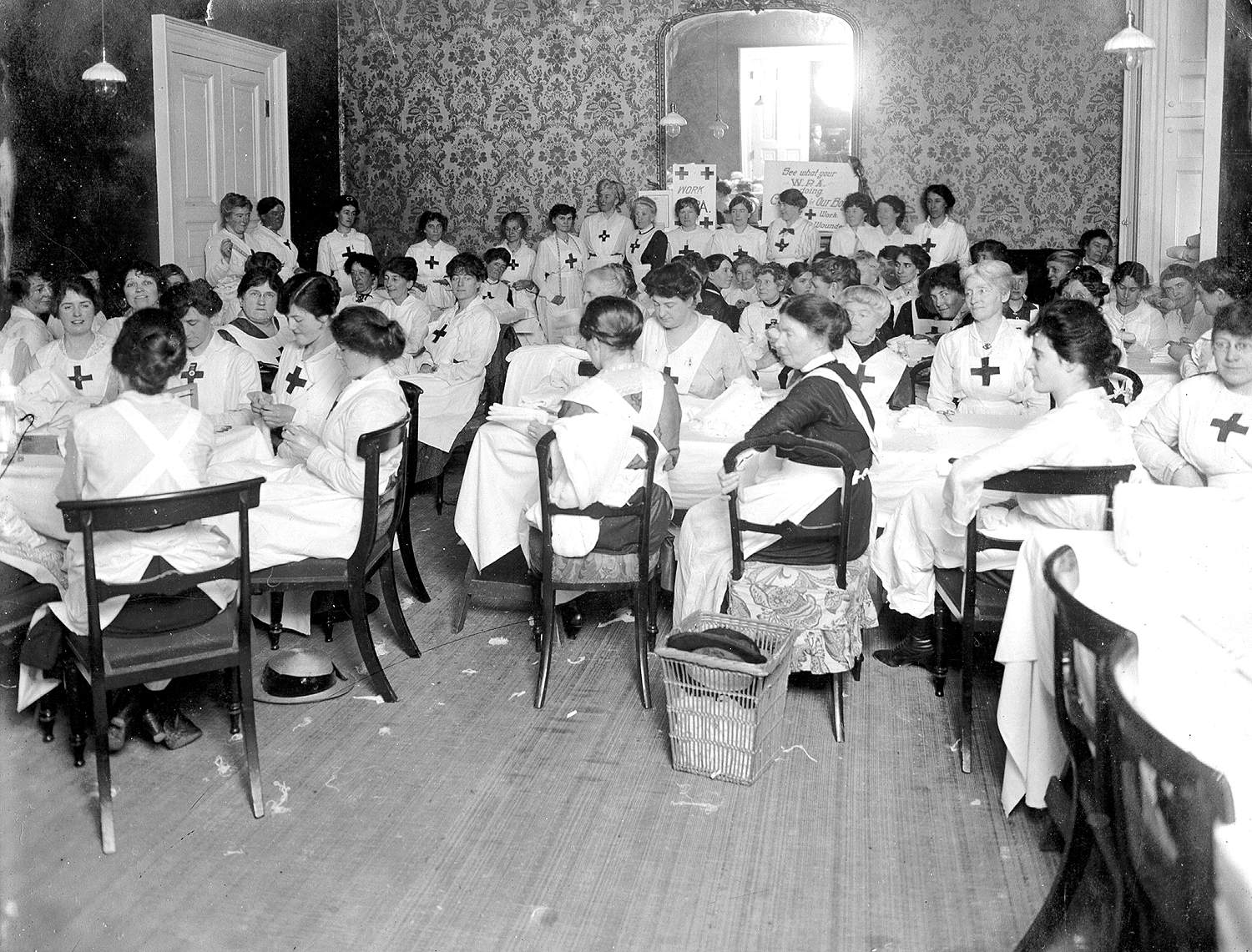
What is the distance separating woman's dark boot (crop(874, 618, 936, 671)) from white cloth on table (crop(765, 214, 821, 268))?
5.89m

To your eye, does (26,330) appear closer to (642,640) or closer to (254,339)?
(254,339)

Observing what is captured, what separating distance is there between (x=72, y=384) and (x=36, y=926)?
2770mm

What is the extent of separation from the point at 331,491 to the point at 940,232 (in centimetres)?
689

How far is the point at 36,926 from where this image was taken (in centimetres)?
240

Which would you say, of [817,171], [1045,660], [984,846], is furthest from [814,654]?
[817,171]

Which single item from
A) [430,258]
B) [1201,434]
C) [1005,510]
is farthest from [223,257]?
[1201,434]

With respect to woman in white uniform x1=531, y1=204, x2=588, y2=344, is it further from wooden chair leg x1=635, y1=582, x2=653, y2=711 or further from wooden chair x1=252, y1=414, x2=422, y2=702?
wooden chair leg x1=635, y1=582, x2=653, y2=711

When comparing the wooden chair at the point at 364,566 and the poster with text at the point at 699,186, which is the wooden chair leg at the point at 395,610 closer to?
the wooden chair at the point at 364,566

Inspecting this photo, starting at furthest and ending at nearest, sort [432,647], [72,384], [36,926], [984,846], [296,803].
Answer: [72,384], [432,647], [296,803], [984,846], [36,926]

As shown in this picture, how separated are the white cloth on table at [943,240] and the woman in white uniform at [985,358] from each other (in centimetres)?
439

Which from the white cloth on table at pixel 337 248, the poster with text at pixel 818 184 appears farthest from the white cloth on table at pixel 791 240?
the white cloth on table at pixel 337 248

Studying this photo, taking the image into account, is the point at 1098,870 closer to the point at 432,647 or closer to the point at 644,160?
the point at 432,647

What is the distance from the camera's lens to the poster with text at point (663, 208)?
396 inches

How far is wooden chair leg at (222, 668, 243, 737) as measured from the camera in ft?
10.9
